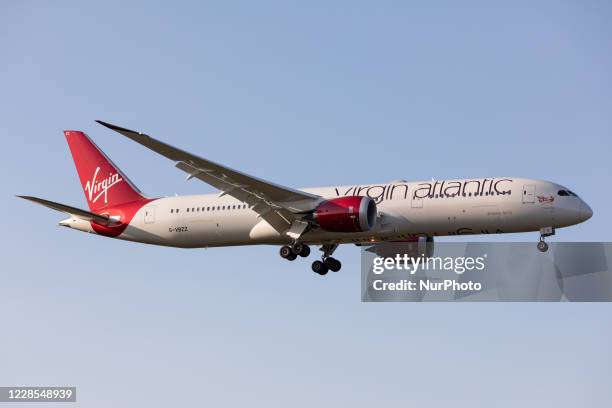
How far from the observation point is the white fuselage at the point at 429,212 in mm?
50344

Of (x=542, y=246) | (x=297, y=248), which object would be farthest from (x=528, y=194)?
(x=297, y=248)

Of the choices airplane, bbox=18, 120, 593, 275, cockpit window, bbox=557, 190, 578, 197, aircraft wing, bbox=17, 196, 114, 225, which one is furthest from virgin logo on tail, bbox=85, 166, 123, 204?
cockpit window, bbox=557, 190, 578, 197

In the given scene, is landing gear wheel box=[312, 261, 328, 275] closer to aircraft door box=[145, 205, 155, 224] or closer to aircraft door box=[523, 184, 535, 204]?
aircraft door box=[145, 205, 155, 224]

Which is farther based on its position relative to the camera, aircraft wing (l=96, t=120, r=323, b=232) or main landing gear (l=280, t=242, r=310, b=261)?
main landing gear (l=280, t=242, r=310, b=261)

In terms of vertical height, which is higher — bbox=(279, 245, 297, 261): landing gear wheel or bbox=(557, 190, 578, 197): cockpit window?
bbox=(557, 190, 578, 197): cockpit window

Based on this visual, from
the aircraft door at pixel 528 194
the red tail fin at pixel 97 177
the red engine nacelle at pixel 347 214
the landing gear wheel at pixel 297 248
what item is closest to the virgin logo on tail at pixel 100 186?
the red tail fin at pixel 97 177

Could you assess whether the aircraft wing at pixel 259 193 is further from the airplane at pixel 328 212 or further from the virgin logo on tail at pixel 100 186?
the virgin logo on tail at pixel 100 186

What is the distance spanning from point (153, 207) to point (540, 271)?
64.0ft

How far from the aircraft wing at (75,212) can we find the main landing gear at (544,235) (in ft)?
72.2

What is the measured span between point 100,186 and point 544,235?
80.1 ft

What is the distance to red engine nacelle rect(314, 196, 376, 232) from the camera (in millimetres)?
50750

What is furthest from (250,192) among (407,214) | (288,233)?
(407,214)

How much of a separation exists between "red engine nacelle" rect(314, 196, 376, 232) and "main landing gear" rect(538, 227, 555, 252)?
24.3ft

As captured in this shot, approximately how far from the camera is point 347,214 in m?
50.9
